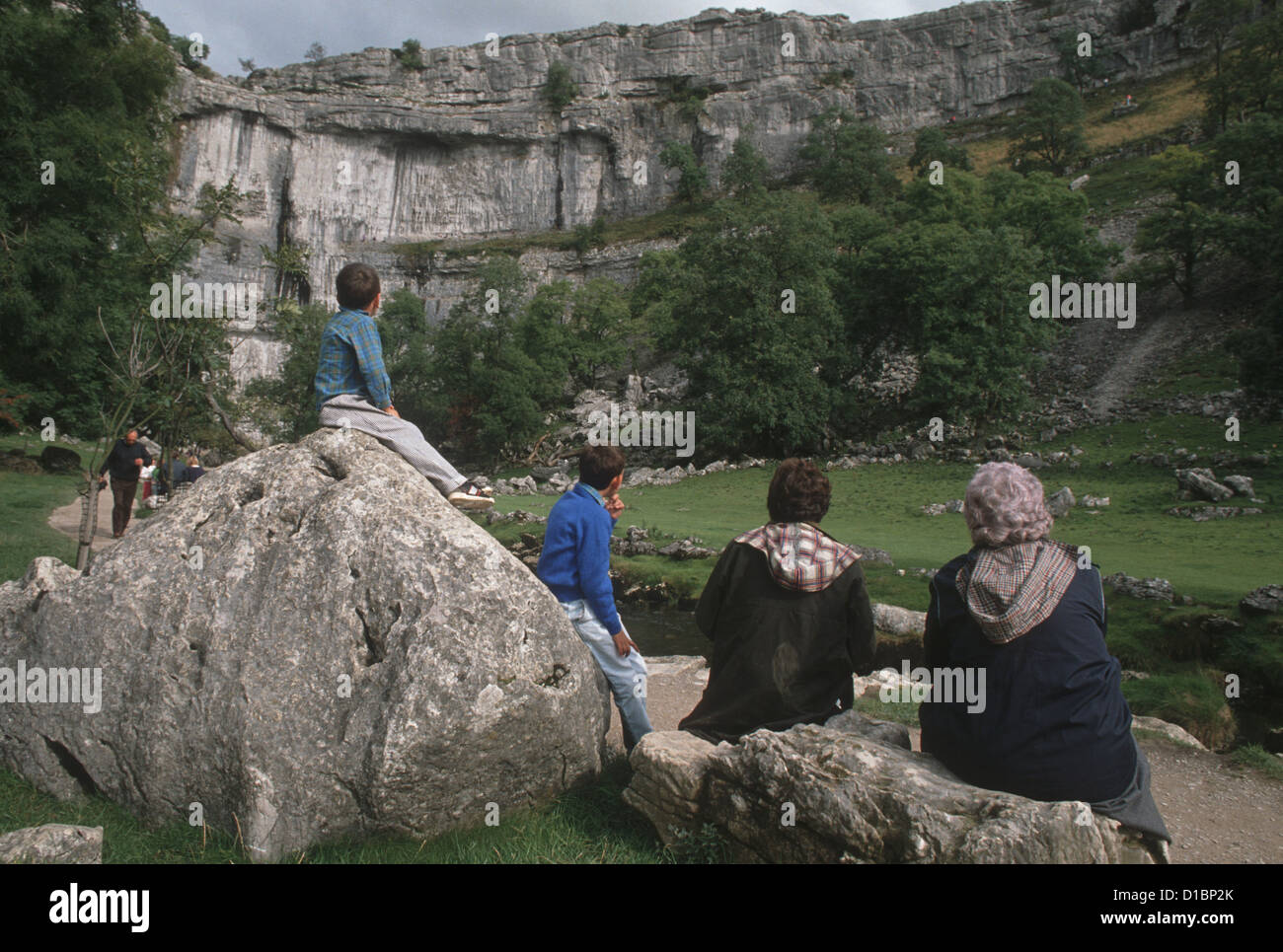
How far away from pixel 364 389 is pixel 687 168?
92.0 meters

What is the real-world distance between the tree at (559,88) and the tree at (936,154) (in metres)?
41.8

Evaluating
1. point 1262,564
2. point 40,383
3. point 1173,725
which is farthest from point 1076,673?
point 40,383

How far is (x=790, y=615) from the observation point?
5.46 m

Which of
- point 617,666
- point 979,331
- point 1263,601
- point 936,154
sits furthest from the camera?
point 936,154

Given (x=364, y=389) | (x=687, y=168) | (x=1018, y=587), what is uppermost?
(x=687, y=168)

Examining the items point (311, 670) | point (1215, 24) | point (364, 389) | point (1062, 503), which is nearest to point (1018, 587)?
point (311, 670)

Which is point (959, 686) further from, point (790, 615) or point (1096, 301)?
point (1096, 301)

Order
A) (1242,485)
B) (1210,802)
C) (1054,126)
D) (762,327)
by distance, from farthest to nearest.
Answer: (1054,126) → (762,327) → (1242,485) → (1210,802)

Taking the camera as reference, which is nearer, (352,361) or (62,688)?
(62,688)

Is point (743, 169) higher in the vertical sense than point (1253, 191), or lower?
higher

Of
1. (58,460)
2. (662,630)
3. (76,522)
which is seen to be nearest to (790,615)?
(662,630)

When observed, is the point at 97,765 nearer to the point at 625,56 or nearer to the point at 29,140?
the point at 29,140

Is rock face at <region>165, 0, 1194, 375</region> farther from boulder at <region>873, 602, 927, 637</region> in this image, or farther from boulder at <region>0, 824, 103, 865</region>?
boulder at <region>0, 824, 103, 865</region>
